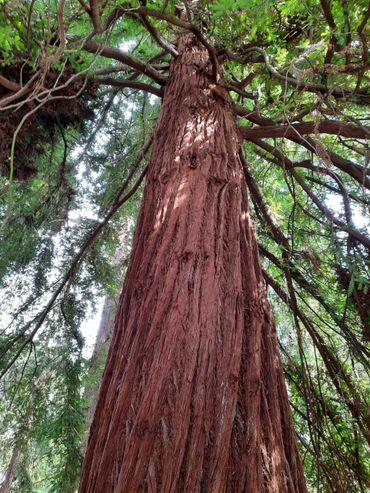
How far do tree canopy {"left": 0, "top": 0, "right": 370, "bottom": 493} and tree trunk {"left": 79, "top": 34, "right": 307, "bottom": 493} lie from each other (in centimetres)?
59

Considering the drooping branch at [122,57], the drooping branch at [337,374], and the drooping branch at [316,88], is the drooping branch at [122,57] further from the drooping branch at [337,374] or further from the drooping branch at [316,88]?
the drooping branch at [337,374]

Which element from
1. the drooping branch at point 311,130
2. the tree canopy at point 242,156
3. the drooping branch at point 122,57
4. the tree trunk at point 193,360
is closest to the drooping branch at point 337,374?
the tree canopy at point 242,156

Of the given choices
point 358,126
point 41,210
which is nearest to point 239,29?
point 358,126

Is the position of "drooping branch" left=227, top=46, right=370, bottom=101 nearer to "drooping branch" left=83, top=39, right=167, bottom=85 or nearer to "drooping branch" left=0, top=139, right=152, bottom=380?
"drooping branch" left=83, top=39, right=167, bottom=85

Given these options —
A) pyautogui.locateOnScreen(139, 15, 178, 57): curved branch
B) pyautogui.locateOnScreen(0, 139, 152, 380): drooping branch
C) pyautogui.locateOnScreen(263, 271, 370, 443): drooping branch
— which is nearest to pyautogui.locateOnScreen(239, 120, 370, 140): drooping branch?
pyautogui.locateOnScreen(139, 15, 178, 57): curved branch

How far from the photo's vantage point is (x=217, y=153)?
71.1 inches

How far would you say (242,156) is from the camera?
8.05 ft

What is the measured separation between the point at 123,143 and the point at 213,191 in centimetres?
266

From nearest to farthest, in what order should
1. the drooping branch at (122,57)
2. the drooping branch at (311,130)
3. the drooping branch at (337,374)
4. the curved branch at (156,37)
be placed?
the curved branch at (156,37) → the drooping branch at (122,57) → the drooping branch at (311,130) → the drooping branch at (337,374)

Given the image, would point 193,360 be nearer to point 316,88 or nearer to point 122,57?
point 316,88

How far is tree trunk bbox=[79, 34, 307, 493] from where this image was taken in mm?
985

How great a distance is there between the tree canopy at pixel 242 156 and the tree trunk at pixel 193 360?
59cm

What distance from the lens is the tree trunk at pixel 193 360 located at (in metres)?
0.98

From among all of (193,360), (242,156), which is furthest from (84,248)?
(193,360)
